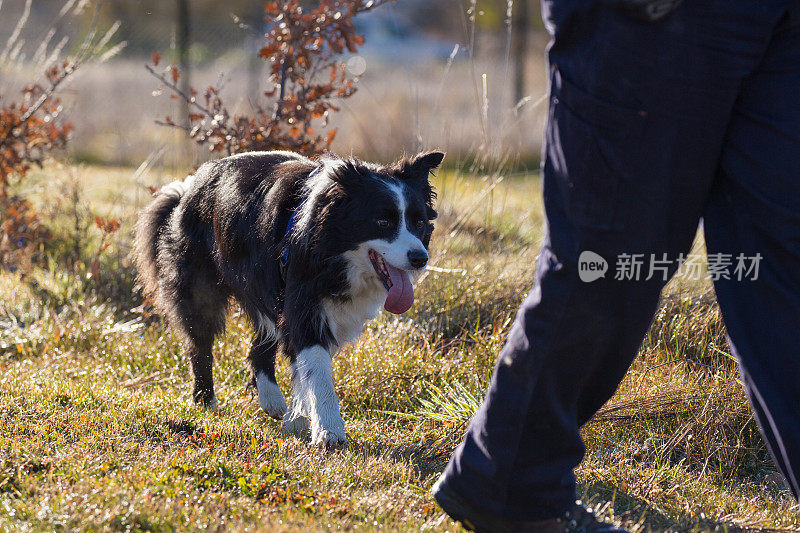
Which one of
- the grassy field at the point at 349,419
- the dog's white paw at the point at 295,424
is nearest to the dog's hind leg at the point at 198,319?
the grassy field at the point at 349,419

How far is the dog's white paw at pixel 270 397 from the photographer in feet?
13.2

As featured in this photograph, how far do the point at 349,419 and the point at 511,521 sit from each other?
5.75 feet

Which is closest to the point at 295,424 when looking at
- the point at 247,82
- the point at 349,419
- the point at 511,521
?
the point at 349,419

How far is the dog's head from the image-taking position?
12.2 ft

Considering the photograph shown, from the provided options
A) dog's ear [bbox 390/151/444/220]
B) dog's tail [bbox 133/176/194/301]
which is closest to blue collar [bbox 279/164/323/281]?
dog's ear [bbox 390/151/444/220]

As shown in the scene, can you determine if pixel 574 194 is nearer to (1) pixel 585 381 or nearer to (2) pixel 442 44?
(1) pixel 585 381

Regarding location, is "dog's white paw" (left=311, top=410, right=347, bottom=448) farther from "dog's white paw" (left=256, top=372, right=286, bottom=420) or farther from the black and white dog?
"dog's white paw" (left=256, top=372, right=286, bottom=420)

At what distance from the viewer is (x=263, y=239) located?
3797mm

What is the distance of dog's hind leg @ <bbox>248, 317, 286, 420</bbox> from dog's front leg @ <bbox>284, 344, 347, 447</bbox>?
0.76ft

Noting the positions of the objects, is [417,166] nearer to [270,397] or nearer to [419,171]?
[419,171]

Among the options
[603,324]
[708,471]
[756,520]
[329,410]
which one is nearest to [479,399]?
[329,410]

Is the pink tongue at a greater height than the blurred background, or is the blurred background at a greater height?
the pink tongue

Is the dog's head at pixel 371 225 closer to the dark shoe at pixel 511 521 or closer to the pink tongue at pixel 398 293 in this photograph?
the pink tongue at pixel 398 293

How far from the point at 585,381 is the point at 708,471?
1386mm
